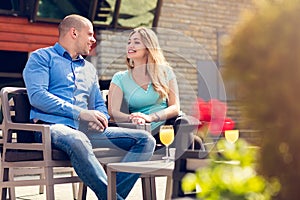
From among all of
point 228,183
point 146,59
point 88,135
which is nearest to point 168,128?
point 88,135

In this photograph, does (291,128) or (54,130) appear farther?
(54,130)

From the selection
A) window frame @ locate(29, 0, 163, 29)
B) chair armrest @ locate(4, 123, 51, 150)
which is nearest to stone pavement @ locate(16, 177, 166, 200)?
chair armrest @ locate(4, 123, 51, 150)

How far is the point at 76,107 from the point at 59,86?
20 cm

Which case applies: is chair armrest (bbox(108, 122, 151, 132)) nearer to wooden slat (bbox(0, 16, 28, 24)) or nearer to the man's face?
the man's face

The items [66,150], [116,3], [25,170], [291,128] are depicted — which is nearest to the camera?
[291,128]

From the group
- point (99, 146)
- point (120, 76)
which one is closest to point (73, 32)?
point (120, 76)

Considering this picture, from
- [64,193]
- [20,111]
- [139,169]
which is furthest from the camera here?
[64,193]

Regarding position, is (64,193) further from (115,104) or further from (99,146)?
(99,146)

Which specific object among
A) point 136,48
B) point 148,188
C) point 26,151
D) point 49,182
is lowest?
point 148,188

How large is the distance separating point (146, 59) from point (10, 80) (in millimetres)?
7059

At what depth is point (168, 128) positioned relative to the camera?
12.8 feet

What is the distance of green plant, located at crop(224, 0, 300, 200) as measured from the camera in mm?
1126

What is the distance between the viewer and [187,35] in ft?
44.3

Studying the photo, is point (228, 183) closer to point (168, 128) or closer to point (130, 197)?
point (168, 128)
